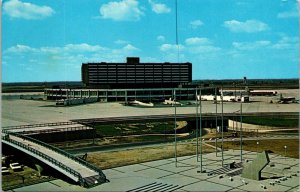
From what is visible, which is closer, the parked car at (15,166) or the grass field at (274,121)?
the parked car at (15,166)

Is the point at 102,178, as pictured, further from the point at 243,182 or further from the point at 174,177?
the point at 243,182

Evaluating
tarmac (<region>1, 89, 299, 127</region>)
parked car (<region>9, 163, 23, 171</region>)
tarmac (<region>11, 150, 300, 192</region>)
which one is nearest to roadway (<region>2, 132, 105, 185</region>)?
tarmac (<region>11, 150, 300, 192</region>)

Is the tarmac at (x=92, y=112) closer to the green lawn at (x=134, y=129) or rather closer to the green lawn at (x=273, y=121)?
the green lawn at (x=273, y=121)

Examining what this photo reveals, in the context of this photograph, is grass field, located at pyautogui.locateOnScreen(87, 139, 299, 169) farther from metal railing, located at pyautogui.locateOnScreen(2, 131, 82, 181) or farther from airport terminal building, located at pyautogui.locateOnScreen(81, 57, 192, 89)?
airport terminal building, located at pyautogui.locateOnScreen(81, 57, 192, 89)

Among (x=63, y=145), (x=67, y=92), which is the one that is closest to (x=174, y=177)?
(x=63, y=145)

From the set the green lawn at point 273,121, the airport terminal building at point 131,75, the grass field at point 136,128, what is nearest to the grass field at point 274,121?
the green lawn at point 273,121
